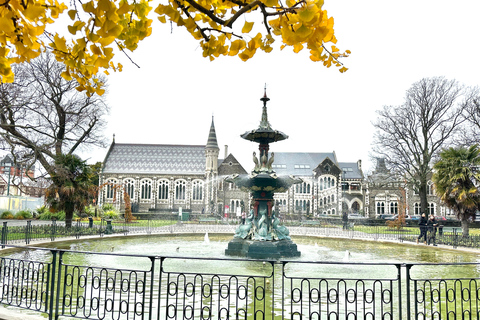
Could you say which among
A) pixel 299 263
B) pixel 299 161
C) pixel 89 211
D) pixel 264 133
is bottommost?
pixel 299 263

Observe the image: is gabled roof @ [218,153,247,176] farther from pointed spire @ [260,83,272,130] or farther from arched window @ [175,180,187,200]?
pointed spire @ [260,83,272,130]

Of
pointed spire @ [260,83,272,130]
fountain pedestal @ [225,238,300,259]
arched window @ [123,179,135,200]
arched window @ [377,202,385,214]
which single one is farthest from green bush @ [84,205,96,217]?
arched window @ [377,202,385,214]

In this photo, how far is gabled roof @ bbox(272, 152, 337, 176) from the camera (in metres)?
67.1

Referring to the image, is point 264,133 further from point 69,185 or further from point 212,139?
point 212,139

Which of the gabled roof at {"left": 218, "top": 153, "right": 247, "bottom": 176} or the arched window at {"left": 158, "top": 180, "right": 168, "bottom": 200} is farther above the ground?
the gabled roof at {"left": 218, "top": 153, "right": 247, "bottom": 176}

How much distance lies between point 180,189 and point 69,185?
44176mm

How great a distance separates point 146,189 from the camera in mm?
67438

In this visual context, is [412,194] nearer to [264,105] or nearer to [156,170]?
[156,170]

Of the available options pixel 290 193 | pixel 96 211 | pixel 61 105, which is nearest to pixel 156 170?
pixel 290 193

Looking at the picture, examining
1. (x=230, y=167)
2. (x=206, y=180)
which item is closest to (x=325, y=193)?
(x=230, y=167)

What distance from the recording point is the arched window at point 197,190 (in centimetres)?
6656

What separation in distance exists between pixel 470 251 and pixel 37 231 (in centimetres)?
2042

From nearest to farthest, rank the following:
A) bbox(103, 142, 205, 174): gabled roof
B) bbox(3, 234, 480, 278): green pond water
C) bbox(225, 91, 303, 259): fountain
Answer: bbox(3, 234, 480, 278): green pond water, bbox(225, 91, 303, 259): fountain, bbox(103, 142, 205, 174): gabled roof

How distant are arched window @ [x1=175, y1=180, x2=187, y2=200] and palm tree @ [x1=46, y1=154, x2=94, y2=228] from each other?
139ft
